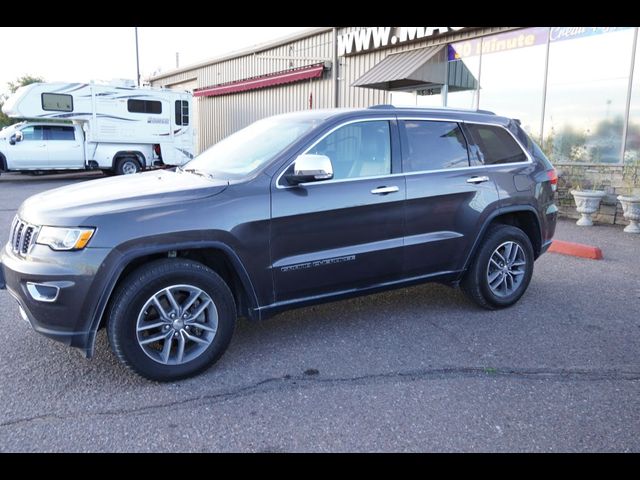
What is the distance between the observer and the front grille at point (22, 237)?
3.28m

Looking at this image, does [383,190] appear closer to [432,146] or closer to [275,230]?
[432,146]

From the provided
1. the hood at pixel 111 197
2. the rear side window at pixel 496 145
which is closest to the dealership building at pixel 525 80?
the rear side window at pixel 496 145

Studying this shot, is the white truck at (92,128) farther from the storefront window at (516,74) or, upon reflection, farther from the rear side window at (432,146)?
the rear side window at (432,146)

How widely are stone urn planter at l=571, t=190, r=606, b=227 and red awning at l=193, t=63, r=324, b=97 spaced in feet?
32.4

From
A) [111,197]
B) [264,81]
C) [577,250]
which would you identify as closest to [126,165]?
[264,81]

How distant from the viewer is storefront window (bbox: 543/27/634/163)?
31.7 ft

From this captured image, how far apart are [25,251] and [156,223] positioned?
0.85 m

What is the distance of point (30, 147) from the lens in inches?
671

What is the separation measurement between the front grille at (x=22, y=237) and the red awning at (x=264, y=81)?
1453 centimetres

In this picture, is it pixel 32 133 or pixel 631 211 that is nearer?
pixel 631 211

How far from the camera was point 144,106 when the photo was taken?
18672mm

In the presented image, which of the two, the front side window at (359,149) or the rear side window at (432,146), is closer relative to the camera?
the front side window at (359,149)

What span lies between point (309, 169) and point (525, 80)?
370 inches

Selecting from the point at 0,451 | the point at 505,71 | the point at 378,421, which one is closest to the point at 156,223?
the point at 0,451
